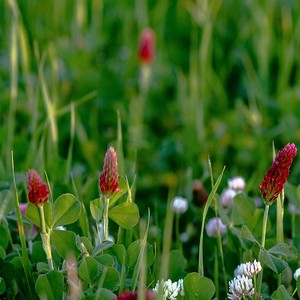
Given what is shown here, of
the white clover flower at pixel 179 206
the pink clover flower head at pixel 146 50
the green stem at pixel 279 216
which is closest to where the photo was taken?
the green stem at pixel 279 216

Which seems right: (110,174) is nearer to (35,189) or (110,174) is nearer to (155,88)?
(35,189)

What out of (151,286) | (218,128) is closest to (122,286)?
(151,286)

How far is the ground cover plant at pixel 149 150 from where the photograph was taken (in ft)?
5.80

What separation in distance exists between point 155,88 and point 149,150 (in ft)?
1.50

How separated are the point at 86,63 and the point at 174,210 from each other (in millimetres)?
1355

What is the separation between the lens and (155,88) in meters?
3.51

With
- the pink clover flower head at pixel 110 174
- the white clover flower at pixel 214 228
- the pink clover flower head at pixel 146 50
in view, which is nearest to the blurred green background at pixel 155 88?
the pink clover flower head at pixel 146 50

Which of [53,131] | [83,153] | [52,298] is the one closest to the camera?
[52,298]

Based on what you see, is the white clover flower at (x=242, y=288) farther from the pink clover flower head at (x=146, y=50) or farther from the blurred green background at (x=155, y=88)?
the pink clover flower head at (x=146, y=50)

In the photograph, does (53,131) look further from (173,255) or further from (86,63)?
(86,63)

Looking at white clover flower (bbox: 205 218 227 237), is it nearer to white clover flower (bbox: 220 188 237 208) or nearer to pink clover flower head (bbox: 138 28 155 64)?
white clover flower (bbox: 220 188 237 208)

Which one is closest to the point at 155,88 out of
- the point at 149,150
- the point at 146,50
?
the point at 146,50

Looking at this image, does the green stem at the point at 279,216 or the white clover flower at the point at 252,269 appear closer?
the white clover flower at the point at 252,269

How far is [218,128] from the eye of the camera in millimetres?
3215
